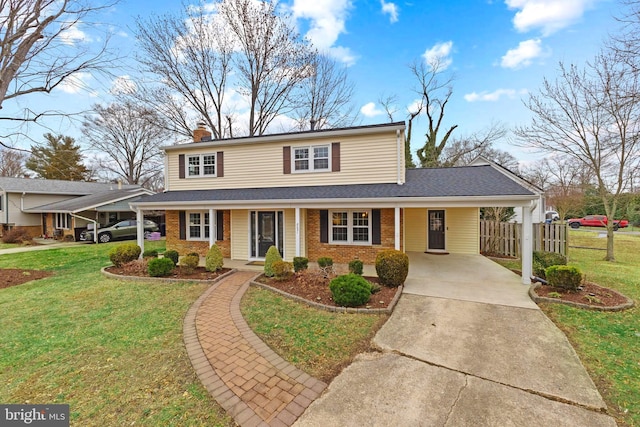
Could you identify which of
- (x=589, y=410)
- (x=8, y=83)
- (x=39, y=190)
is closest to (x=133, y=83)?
(x=8, y=83)

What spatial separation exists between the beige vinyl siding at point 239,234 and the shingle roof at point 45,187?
814 inches

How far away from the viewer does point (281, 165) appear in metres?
10.9

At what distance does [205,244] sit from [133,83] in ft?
43.5

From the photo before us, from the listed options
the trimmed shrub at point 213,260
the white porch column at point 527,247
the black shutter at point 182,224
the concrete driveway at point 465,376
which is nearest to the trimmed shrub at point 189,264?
the trimmed shrub at point 213,260

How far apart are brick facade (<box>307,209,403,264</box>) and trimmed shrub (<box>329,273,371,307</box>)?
13.7 feet

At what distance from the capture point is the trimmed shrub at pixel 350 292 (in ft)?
17.9

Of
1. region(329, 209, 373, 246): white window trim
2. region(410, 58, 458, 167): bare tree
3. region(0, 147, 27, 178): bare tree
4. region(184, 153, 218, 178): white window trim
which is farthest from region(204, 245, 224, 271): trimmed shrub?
region(0, 147, 27, 178): bare tree

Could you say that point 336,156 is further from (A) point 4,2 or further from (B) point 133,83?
(B) point 133,83

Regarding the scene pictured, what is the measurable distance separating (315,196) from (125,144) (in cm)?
2922

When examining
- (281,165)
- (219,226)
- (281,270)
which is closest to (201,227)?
(219,226)

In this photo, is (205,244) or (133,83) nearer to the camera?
(205,244)

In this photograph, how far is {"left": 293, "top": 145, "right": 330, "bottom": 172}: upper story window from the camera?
1049 cm

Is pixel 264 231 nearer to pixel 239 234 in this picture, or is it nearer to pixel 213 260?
pixel 239 234

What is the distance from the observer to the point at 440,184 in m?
8.99
